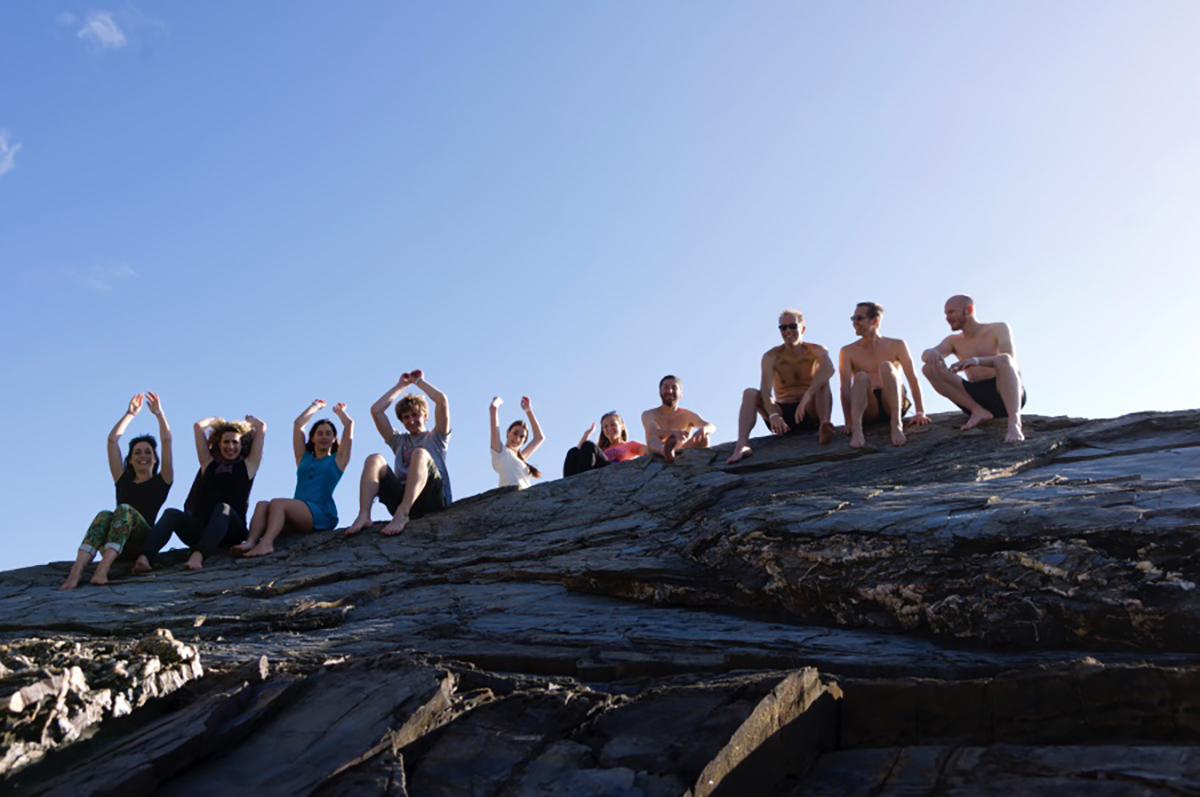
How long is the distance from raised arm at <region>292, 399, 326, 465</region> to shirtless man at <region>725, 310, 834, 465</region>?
399 cm

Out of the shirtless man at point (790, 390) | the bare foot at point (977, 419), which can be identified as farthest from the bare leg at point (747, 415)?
the bare foot at point (977, 419)

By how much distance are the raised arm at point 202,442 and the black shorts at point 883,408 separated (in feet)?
20.2

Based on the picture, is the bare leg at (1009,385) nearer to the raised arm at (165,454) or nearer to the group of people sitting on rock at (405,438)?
the group of people sitting on rock at (405,438)

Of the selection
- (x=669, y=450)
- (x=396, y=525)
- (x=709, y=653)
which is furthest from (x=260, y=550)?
(x=709, y=653)

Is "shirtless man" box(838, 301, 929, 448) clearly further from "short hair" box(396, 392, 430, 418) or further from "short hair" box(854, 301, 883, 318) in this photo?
"short hair" box(396, 392, 430, 418)

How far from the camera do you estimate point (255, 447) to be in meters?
10.1

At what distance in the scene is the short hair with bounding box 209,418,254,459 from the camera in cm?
995

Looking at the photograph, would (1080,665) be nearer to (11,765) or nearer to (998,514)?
(998,514)

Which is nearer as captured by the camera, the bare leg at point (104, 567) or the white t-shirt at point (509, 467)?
the bare leg at point (104, 567)

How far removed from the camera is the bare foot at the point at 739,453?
9.47 meters

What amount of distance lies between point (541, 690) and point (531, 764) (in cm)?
59

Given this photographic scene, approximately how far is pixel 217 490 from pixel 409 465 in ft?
5.85

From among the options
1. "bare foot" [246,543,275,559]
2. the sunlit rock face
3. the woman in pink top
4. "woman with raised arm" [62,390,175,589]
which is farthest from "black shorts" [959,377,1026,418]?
"woman with raised arm" [62,390,175,589]

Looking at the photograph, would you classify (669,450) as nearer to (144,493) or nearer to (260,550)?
(260,550)
